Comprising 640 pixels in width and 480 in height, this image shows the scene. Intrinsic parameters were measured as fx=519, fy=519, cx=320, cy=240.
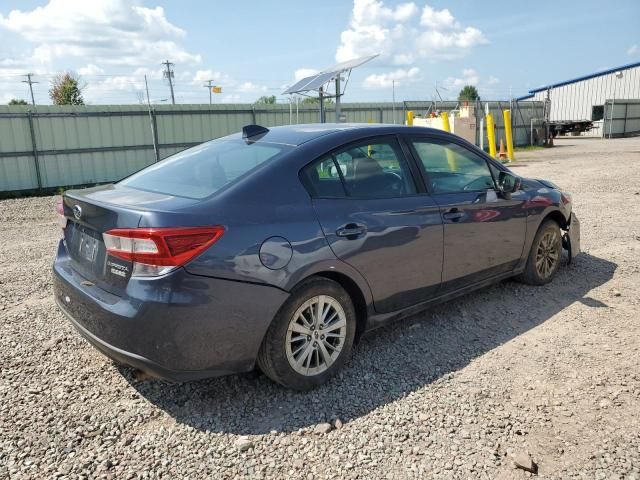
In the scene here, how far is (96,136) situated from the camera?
15141mm

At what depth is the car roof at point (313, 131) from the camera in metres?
3.47

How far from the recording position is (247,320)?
2795 millimetres

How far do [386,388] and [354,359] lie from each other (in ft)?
1.40

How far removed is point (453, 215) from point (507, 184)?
833mm

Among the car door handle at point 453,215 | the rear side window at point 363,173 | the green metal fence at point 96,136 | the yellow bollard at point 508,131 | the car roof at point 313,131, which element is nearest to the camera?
the rear side window at point 363,173

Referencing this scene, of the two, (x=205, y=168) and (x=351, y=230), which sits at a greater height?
(x=205, y=168)

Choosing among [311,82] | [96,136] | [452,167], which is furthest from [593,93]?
[452,167]

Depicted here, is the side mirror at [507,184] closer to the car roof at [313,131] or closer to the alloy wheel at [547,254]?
the alloy wheel at [547,254]

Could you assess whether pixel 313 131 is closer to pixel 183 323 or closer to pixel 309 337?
pixel 309 337

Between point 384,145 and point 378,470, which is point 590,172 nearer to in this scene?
point 384,145

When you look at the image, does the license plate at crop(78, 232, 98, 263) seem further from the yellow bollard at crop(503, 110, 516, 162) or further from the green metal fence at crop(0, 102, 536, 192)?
the yellow bollard at crop(503, 110, 516, 162)

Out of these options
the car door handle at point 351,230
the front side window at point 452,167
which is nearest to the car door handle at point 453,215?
the front side window at point 452,167

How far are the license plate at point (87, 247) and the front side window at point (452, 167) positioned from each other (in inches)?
90.5

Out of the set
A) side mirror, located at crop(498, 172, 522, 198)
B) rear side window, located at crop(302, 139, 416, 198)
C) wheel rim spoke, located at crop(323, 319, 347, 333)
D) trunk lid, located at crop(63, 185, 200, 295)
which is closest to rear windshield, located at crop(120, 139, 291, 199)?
trunk lid, located at crop(63, 185, 200, 295)
